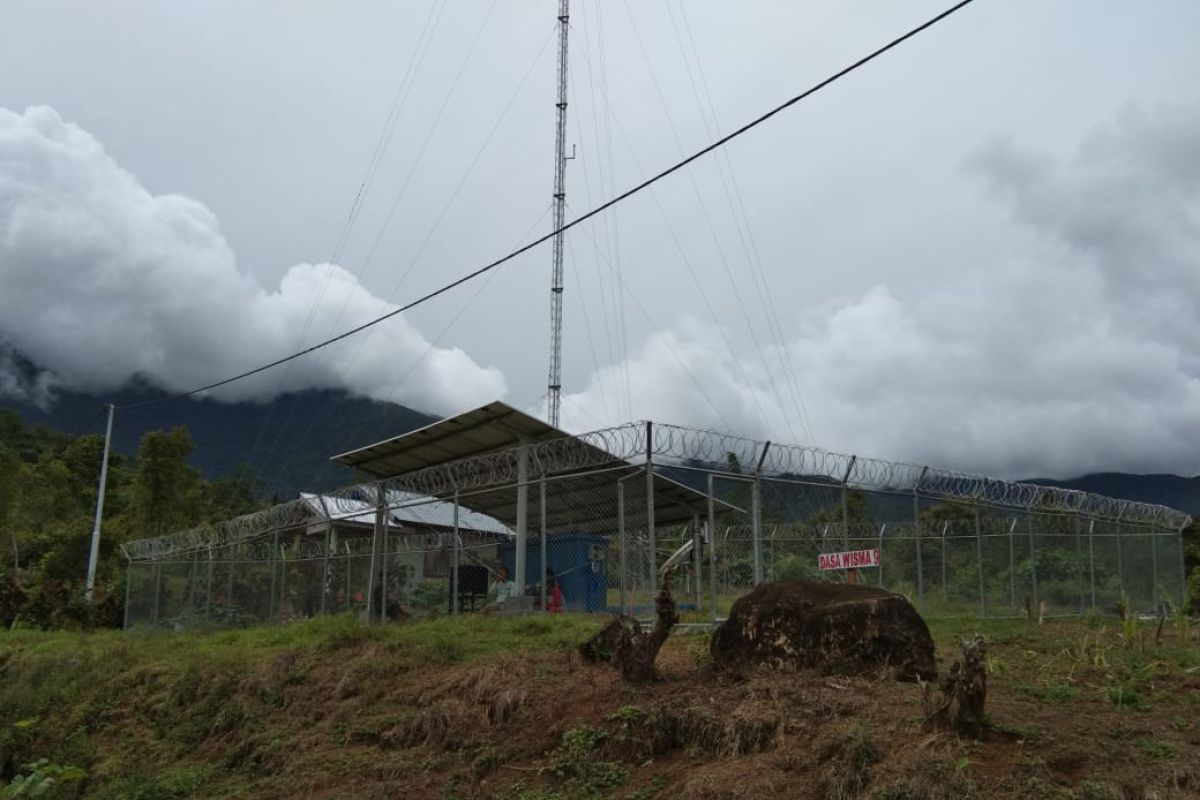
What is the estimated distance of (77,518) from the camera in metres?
38.5

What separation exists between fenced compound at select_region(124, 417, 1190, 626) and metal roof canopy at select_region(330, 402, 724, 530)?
108 millimetres

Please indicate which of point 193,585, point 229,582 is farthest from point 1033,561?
point 193,585

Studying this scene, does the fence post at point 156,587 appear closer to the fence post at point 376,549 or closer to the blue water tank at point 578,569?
the fence post at point 376,549

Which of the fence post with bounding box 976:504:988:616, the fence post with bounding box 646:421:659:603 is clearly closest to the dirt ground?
the fence post with bounding box 646:421:659:603

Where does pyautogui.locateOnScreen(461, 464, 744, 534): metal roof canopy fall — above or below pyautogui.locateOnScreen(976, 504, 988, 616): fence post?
above

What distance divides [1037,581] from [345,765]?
12515mm

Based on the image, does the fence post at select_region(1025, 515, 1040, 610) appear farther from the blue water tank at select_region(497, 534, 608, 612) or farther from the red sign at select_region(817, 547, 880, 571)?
the blue water tank at select_region(497, 534, 608, 612)

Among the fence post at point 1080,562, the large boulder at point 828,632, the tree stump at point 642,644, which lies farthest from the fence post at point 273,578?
the fence post at point 1080,562

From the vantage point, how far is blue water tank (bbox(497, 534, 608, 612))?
18.8 meters

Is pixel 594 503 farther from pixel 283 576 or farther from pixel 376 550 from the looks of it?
pixel 283 576

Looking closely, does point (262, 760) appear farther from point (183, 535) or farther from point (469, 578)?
point (183, 535)

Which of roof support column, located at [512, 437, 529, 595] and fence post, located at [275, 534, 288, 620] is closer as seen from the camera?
roof support column, located at [512, 437, 529, 595]

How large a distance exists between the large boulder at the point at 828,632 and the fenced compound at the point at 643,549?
293 cm

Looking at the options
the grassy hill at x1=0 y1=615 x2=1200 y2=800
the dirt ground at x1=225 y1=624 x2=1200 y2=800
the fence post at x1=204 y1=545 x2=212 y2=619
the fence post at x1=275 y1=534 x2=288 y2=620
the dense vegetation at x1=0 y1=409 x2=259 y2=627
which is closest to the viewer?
the dirt ground at x1=225 y1=624 x2=1200 y2=800
